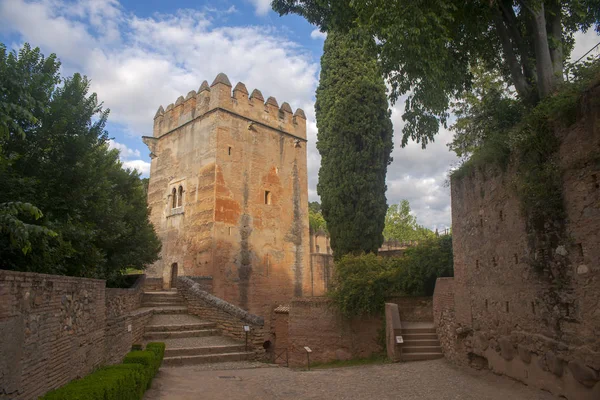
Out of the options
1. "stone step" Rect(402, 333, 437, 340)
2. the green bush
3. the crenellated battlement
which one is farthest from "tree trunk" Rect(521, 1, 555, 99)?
the crenellated battlement

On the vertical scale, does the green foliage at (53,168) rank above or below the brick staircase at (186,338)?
above

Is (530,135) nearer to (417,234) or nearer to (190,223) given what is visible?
(190,223)

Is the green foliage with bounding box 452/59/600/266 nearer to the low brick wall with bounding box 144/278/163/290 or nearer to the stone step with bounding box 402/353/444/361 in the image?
the stone step with bounding box 402/353/444/361

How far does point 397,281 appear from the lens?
14.0 m

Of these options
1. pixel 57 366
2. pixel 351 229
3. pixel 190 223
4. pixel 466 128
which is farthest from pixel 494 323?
pixel 190 223

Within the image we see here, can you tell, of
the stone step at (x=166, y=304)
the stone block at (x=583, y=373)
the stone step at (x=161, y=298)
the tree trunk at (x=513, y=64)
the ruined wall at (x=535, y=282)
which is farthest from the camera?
the stone step at (x=161, y=298)

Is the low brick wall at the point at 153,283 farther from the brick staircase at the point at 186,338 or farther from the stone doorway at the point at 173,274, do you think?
the brick staircase at the point at 186,338

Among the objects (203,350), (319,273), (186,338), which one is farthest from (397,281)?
(319,273)

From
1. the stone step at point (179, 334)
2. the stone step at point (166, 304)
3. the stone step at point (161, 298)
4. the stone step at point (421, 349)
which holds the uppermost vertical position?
the stone step at point (161, 298)

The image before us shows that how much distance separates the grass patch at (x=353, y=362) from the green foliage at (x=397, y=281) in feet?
4.40

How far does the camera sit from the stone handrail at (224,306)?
45.9 feet

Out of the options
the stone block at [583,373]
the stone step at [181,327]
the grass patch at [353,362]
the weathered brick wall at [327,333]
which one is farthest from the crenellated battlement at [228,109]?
the stone block at [583,373]

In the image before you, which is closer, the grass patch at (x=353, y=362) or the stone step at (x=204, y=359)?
the stone step at (x=204, y=359)

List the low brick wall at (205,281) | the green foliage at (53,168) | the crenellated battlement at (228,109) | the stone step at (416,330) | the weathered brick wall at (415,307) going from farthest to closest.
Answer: the crenellated battlement at (228,109) < the low brick wall at (205,281) < the weathered brick wall at (415,307) < the stone step at (416,330) < the green foliage at (53,168)
